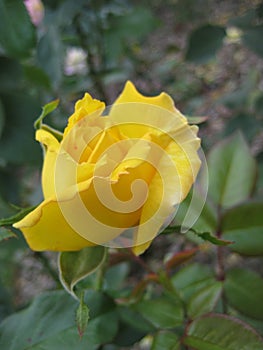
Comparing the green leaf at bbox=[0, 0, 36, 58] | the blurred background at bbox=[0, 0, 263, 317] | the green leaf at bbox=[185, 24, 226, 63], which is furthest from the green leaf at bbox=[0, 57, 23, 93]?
the green leaf at bbox=[185, 24, 226, 63]

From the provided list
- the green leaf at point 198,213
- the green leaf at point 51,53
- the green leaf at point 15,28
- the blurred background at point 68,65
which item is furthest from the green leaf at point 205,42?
the green leaf at point 198,213

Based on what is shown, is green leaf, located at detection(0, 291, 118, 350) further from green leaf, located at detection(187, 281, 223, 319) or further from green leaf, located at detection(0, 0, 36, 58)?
green leaf, located at detection(0, 0, 36, 58)

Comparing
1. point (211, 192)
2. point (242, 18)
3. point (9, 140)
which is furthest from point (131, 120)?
point (242, 18)

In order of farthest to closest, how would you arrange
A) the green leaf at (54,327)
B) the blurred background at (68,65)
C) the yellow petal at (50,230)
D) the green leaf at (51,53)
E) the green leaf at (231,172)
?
the green leaf at (51,53)
the blurred background at (68,65)
the green leaf at (231,172)
the green leaf at (54,327)
the yellow petal at (50,230)

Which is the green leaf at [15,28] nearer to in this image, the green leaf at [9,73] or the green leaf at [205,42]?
the green leaf at [9,73]

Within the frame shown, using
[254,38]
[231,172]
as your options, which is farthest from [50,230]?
[254,38]

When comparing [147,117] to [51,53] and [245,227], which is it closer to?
[245,227]
